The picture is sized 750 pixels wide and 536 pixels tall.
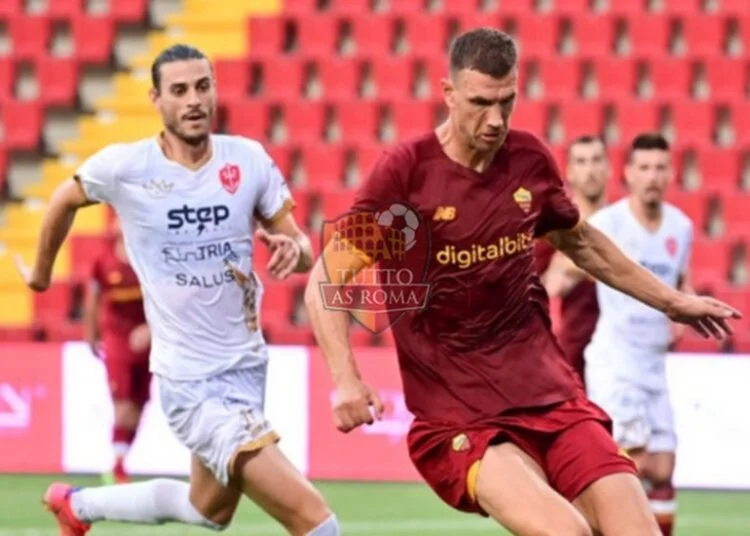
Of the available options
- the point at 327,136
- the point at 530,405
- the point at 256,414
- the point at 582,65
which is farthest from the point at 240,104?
the point at 530,405

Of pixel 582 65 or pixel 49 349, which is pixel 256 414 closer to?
pixel 49 349

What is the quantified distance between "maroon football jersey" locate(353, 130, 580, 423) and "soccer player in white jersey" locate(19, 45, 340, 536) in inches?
36.2

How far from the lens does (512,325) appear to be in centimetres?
560

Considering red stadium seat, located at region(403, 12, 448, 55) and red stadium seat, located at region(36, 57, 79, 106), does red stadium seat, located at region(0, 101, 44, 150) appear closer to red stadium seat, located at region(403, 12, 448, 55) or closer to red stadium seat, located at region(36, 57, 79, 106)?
red stadium seat, located at region(36, 57, 79, 106)

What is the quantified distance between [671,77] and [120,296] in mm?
5674

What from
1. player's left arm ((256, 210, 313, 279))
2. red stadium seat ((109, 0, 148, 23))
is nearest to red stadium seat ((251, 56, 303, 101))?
red stadium seat ((109, 0, 148, 23))

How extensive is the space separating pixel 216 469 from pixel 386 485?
5.65 metres

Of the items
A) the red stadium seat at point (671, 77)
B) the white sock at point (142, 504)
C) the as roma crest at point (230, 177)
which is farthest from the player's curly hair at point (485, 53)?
the red stadium seat at point (671, 77)

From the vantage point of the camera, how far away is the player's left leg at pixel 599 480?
17.1ft

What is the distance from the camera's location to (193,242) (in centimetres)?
648

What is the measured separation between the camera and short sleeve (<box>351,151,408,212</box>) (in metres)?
5.42

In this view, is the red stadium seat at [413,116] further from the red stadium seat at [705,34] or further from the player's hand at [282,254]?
the player's hand at [282,254]

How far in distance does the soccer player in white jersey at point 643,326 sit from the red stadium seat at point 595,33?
694 centimetres

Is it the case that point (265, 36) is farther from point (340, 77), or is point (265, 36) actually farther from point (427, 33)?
point (427, 33)
